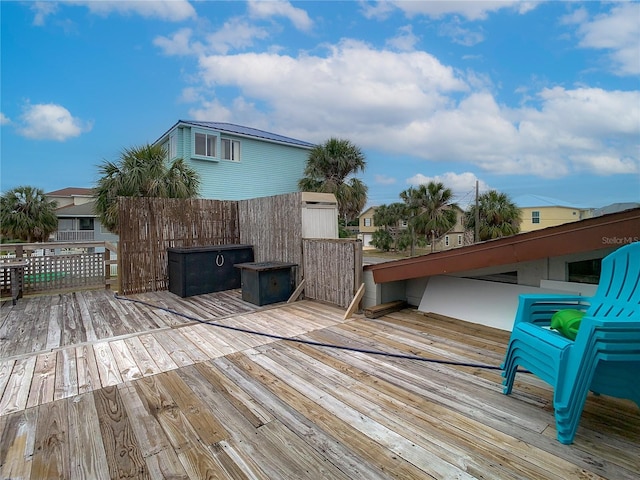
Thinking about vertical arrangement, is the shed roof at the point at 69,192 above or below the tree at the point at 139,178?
above

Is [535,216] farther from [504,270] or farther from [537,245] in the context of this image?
[537,245]

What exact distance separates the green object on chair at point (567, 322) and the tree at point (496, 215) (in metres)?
13.5

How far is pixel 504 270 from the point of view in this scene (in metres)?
3.98

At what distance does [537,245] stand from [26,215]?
2027cm

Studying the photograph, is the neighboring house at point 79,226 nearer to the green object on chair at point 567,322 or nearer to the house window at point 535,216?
the green object on chair at point 567,322

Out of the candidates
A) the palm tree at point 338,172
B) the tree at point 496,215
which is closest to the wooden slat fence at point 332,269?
the palm tree at point 338,172

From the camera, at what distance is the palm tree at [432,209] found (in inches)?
643

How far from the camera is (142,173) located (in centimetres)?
850

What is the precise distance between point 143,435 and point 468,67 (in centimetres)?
876

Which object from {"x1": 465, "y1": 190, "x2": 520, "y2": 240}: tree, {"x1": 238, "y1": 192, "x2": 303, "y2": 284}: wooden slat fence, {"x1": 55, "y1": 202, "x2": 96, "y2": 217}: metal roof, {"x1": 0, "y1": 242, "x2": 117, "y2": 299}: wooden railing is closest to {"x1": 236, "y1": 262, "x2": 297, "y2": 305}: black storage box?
{"x1": 238, "y1": 192, "x2": 303, "y2": 284}: wooden slat fence

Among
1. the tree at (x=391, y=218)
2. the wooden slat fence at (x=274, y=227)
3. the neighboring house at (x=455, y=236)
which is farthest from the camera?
the tree at (x=391, y=218)

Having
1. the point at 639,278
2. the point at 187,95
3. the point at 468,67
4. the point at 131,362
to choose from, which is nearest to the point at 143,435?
the point at 131,362

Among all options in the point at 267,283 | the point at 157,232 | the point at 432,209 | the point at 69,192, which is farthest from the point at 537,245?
the point at 69,192

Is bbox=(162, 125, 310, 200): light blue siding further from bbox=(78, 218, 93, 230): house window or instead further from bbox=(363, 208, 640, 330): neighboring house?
bbox=(78, 218, 93, 230): house window
